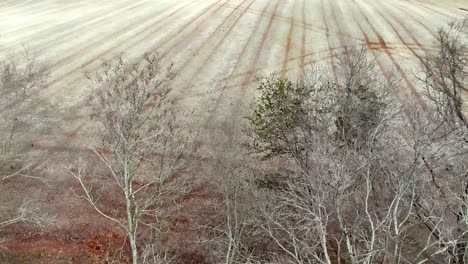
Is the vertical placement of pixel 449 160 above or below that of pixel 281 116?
below

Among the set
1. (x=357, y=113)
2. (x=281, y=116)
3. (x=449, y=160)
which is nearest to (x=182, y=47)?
(x=281, y=116)

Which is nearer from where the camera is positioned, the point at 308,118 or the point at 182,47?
the point at 308,118

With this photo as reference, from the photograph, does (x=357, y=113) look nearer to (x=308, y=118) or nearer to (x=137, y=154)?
(x=308, y=118)

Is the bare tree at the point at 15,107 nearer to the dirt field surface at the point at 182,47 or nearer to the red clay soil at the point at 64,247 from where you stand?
the dirt field surface at the point at 182,47

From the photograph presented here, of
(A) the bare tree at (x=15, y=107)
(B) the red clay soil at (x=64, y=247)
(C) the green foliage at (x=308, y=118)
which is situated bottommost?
(B) the red clay soil at (x=64, y=247)

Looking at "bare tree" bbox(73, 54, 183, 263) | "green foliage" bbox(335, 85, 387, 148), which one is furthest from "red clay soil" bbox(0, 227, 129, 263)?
"green foliage" bbox(335, 85, 387, 148)

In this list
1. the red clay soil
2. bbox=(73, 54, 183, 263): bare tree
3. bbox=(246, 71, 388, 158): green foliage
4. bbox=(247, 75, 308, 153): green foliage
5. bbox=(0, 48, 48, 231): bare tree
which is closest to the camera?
bbox=(73, 54, 183, 263): bare tree

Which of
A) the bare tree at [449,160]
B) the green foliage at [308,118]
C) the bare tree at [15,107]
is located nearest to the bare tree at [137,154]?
the bare tree at [15,107]

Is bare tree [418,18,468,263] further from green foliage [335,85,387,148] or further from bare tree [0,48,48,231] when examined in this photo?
bare tree [0,48,48,231]

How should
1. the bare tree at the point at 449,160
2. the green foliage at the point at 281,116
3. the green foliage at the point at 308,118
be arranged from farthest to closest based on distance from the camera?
1. the green foliage at the point at 281,116
2. the green foliage at the point at 308,118
3. the bare tree at the point at 449,160
